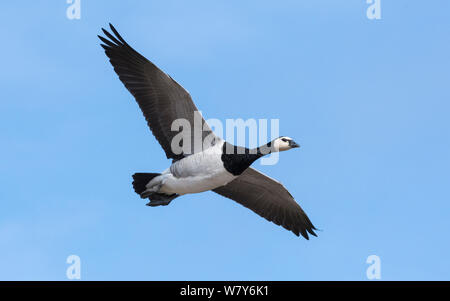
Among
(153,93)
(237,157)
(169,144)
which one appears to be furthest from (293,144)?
(153,93)

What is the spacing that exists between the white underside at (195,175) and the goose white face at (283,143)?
3.46 feet

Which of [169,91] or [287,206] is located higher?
[169,91]

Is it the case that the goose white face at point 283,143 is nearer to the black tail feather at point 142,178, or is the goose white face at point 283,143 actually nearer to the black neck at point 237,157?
the black neck at point 237,157

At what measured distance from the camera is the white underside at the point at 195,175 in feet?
43.7

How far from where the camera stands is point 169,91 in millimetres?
13531

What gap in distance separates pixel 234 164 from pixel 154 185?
165cm

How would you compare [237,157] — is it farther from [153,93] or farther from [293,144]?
[153,93]

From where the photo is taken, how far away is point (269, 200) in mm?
15492

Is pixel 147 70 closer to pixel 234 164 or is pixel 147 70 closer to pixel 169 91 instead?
pixel 169 91

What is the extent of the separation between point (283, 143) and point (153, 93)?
2.62 meters

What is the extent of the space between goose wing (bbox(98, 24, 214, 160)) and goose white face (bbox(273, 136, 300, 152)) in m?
1.31

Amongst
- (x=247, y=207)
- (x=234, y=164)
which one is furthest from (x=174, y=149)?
(x=247, y=207)

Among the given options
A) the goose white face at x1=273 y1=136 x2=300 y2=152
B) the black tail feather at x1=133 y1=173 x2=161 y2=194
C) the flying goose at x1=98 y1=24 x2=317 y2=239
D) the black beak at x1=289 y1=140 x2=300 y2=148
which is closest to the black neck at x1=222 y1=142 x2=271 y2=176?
the flying goose at x1=98 y1=24 x2=317 y2=239

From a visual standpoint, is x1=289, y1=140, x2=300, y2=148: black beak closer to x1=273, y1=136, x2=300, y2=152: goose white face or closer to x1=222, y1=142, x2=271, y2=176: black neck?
x1=273, y1=136, x2=300, y2=152: goose white face
